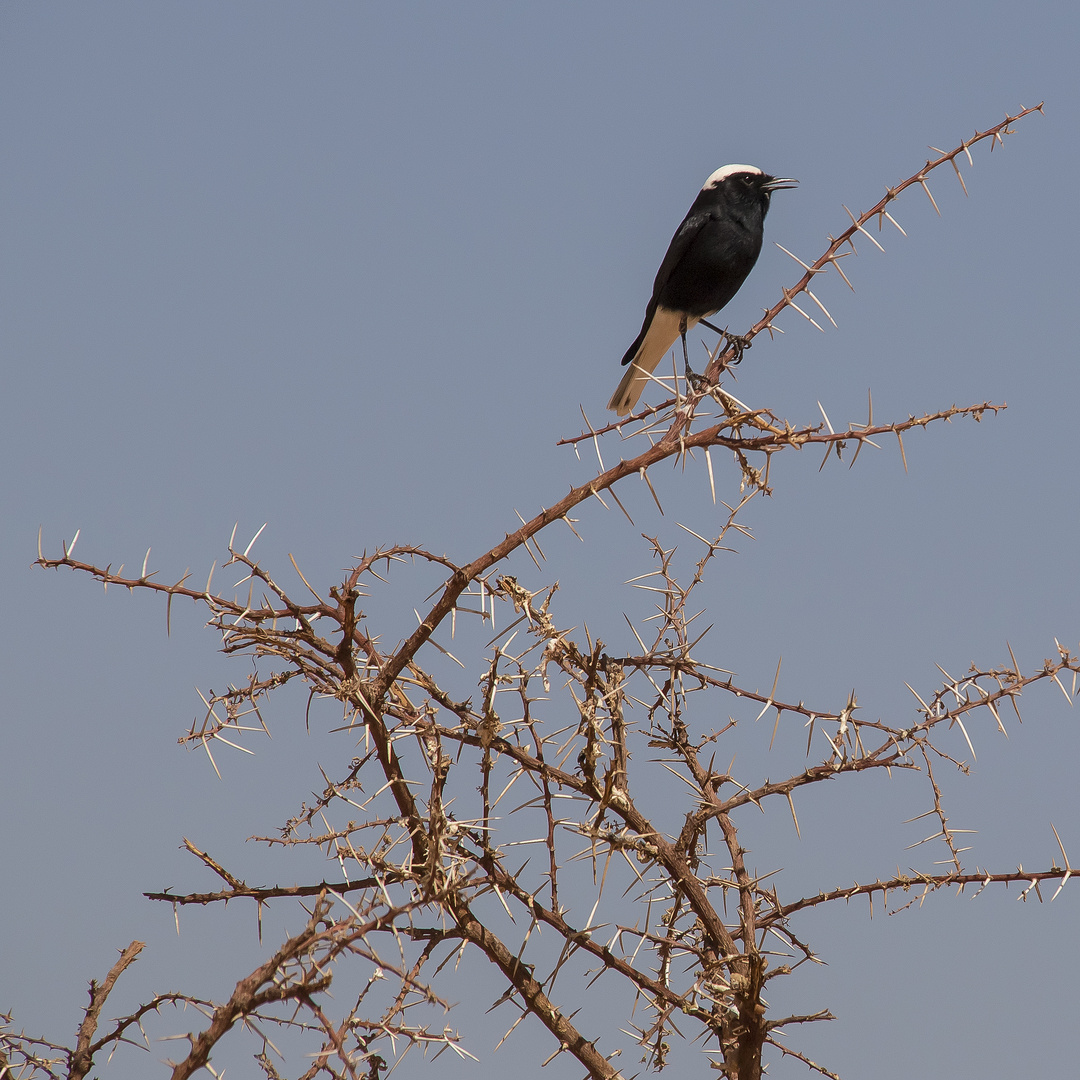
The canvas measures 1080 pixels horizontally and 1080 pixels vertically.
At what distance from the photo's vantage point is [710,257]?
6602 mm

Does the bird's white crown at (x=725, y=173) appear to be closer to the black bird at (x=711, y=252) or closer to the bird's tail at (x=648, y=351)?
the black bird at (x=711, y=252)

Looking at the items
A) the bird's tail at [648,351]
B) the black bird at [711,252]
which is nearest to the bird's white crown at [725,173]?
the black bird at [711,252]

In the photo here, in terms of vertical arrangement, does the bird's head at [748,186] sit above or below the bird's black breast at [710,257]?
above

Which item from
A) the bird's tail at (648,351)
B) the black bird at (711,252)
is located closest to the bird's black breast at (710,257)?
the black bird at (711,252)

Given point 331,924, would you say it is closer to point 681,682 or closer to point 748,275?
point 681,682

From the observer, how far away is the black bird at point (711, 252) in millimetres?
6617

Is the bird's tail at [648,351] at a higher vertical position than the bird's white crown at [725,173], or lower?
lower

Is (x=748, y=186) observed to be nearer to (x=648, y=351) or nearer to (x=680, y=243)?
(x=680, y=243)

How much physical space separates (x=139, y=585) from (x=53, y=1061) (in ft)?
3.94

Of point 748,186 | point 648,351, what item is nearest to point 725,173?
point 748,186

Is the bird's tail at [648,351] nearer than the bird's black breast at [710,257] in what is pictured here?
No

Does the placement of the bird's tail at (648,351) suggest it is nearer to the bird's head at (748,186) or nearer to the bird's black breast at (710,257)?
the bird's black breast at (710,257)

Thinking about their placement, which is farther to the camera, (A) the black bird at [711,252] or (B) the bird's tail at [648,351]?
(B) the bird's tail at [648,351]

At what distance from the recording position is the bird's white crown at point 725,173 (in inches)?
270
